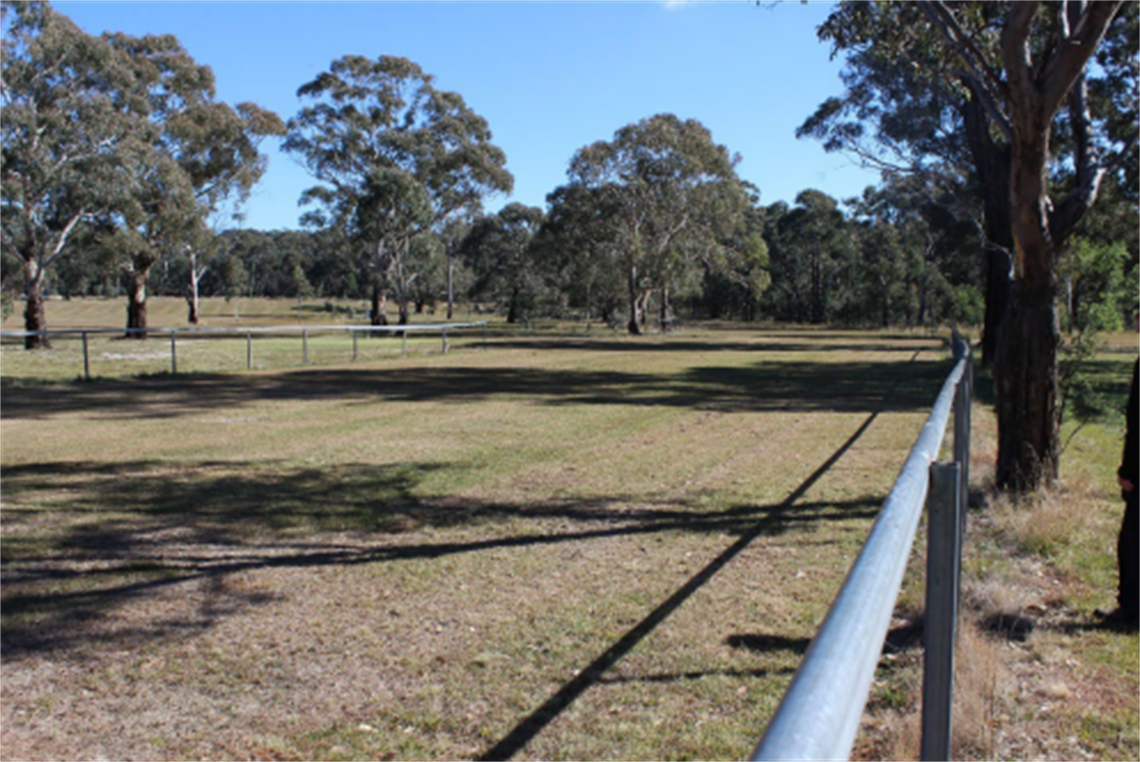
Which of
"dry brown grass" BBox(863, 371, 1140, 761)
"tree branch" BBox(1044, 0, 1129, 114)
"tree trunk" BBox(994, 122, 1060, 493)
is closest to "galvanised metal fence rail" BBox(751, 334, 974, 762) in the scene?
"dry brown grass" BBox(863, 371, 1140, 761)

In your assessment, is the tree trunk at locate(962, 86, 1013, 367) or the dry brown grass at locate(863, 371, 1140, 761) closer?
the dry brown grass at locate(863, 371, 1140, 761)

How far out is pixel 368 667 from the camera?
493 centimetres

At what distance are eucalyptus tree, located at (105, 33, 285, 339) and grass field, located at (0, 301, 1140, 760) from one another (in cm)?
2882

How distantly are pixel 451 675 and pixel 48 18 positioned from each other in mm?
39929

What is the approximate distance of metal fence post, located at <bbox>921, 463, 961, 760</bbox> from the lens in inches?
71.5

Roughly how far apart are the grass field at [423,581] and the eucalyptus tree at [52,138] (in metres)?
25.1

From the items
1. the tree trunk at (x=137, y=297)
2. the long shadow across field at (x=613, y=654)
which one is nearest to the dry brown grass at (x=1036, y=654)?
the long shadow across field at (x=613, y=654)

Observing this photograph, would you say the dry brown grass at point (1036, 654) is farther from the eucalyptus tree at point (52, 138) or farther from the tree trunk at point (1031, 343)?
the eucalyptus tree at point (52, 138)

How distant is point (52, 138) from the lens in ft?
116

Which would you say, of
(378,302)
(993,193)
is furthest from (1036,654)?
(378,302)

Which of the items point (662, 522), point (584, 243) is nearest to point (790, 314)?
point (584, 243)

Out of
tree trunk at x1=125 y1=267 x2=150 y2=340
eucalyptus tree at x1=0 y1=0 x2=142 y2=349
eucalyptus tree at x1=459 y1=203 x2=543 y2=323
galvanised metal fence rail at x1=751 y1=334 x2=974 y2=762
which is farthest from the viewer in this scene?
eucalyptus tree at x1=459 y1=203 x2=543 y2=323

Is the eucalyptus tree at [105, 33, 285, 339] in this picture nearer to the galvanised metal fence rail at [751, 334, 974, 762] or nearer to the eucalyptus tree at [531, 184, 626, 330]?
the eucalyptus tree at [531, 184, 626, 330]

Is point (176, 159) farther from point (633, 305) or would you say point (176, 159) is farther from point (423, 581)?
point (423, 581)
